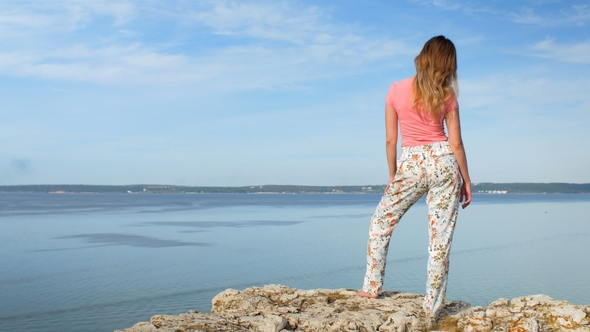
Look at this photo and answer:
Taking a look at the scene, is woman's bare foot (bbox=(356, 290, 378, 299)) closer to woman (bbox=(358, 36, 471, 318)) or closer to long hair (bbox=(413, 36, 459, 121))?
woman (bbox=(358, 36, 471, 318))

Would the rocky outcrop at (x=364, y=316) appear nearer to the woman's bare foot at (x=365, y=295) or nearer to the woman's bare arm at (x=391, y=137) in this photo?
the woman's bare foot at (x=365, y=295)

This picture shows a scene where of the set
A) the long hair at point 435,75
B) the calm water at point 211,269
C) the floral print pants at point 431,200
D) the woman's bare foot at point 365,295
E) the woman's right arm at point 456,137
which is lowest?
the calm water at point 211,269

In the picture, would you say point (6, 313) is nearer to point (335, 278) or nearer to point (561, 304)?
point (335, 278)

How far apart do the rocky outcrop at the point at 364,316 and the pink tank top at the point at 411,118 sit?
1.53 metres

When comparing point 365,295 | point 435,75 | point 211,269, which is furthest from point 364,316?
point 211,269

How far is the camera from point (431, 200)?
4992 mm

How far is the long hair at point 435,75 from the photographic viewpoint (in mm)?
4719

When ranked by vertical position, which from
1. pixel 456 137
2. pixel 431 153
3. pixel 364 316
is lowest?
pixel 364 316

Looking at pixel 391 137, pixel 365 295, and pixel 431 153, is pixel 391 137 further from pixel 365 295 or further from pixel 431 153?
pixel 365 295

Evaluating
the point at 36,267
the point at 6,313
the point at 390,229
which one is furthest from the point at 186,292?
the point at 390,229

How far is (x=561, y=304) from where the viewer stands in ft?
17.3

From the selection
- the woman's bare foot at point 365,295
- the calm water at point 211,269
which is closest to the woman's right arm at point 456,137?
the woman's bare foot at point 365,295

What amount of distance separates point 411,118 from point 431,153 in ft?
1.13

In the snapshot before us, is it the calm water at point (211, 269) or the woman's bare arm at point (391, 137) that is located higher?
the woman's bare arm at point (391, 137)
